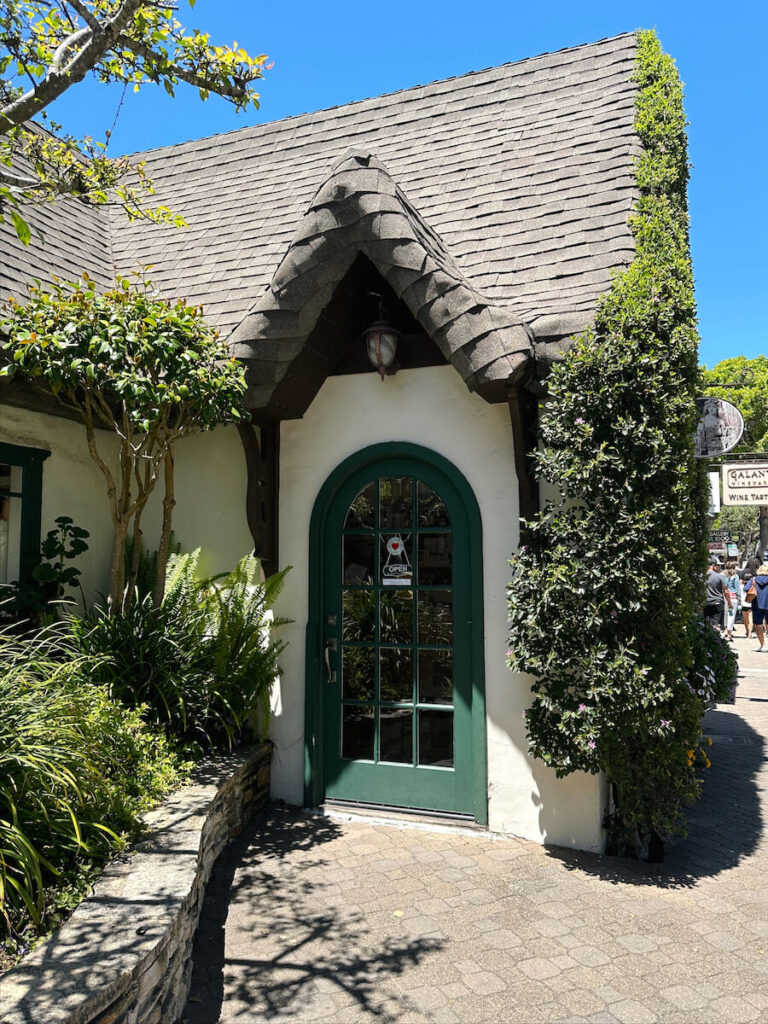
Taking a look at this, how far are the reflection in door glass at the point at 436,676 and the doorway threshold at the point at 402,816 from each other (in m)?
0.80

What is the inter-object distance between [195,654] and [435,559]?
6.18 ft

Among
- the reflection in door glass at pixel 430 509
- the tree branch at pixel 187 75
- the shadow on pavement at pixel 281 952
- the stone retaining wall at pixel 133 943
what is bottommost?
the shadow on pavement at pixel 281 952

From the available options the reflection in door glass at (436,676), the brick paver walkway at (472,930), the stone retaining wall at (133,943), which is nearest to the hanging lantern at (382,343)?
the reflection in door glass at (436,676)

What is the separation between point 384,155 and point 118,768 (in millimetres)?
6272

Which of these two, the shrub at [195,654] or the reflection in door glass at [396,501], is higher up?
the reflection in door glass at [396,501]

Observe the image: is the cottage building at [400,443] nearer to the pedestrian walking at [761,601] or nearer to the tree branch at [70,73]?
the tree branch at [70,73]

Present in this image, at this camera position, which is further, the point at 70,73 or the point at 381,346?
the point at 381,346

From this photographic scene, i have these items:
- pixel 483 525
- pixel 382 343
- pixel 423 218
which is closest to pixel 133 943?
pixel 483 525

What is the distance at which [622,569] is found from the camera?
14.4 ft

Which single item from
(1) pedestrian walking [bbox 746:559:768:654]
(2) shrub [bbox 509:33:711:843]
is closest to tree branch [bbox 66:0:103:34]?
(2) shrub [bbox 509:33:711:843]

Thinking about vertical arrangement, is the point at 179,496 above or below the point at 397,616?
above

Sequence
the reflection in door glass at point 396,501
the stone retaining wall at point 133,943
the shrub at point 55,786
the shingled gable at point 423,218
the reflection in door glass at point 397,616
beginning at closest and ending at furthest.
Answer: the stone retaining wall at point 133,943
the shrub at point 55,786
the shingled gable at point 423,218
the reflection in door glass at point 397,616
the reflection in door glass at point 396,501

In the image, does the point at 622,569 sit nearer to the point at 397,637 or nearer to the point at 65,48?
the point at 397,637

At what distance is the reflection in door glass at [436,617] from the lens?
17.8ft
